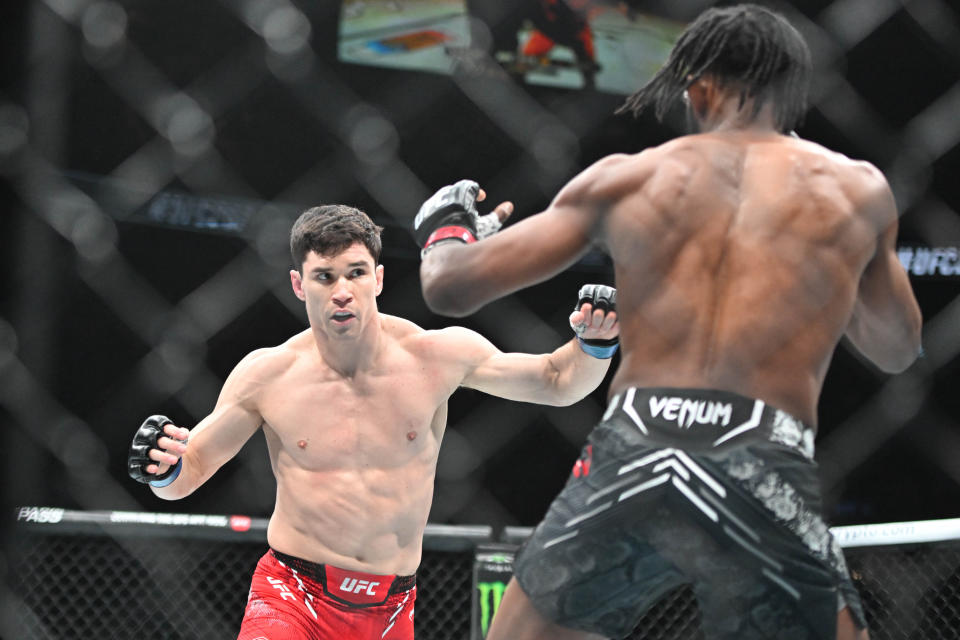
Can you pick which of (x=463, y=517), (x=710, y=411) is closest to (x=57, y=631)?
(x=463, y=517)

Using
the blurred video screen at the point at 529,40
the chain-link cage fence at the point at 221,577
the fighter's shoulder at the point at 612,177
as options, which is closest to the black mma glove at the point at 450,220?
the fighter's shoulder at the point at 612,177

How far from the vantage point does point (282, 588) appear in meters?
2.14

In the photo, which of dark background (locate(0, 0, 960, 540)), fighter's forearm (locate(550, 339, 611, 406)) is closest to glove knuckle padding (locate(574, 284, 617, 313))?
fighter's forearm (locate(550, 339, 611, 406))

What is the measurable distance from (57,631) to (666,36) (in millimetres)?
3646

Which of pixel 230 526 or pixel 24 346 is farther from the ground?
pixel 24 346

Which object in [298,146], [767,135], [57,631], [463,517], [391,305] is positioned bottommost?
[463,517]

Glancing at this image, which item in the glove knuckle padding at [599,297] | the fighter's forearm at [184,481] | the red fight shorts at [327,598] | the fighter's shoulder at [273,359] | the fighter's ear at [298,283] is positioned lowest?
the red fight shorts at [327,598]

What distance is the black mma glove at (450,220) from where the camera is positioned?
57.4 inches

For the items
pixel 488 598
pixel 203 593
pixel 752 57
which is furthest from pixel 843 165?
pixel 203 593

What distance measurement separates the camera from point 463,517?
481cm

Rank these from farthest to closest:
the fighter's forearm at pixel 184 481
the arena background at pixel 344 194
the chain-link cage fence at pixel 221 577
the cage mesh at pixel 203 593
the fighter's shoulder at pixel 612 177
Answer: the arena background at pixel 344 194, the cage mesh at pixel 203 593, the chain-link cage fence at pixel 221 577, the fighter's forearm at pixel 184 481, the fighter's shoulder at pixel 612 177

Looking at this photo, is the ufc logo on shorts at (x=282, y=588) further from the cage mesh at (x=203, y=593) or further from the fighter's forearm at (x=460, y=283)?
the fighter's forearm at (x=460, y=283)

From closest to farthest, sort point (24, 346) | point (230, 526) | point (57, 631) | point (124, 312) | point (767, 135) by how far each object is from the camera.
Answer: point (24, 346) → point (767, 135) → point (230, 526) → point (57, 631) → point (124, 312)

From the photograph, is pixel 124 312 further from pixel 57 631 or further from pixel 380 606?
pixel 380 606
